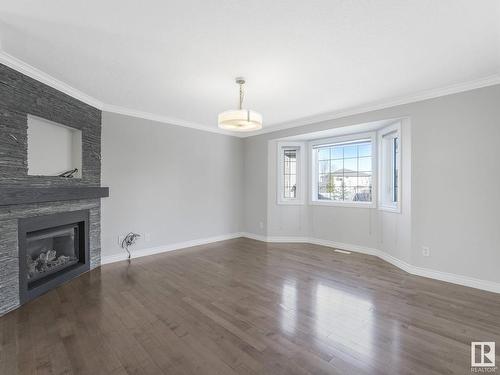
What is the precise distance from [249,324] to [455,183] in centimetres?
303

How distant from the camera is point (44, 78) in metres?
2.79

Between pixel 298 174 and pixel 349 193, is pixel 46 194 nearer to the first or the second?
pixel 298 174

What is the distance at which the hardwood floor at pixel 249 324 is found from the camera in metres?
1.69

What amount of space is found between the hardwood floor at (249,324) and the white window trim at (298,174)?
79.7 inches

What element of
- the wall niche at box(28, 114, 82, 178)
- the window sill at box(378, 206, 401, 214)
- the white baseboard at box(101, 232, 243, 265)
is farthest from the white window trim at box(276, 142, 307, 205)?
the wall niche at box(28, 114, 82, 178)

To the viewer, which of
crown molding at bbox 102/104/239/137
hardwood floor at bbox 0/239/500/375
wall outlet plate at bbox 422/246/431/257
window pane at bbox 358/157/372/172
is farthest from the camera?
window pane at bbox 358/157/372/172

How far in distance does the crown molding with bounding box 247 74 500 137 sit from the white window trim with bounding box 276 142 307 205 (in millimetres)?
469

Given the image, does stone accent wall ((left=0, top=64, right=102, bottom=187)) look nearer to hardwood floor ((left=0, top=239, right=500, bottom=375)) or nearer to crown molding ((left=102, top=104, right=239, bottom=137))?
crown molding ((left=102, top=104, right=239, bottom=137))

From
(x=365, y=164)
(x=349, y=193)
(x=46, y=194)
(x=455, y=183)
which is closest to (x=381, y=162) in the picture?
(x=365, y=164)

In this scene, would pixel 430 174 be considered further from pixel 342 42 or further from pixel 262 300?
pixel 262 300

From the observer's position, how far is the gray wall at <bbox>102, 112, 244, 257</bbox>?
3.90 metres

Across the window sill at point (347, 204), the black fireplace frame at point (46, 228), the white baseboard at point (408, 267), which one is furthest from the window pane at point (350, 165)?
the black fireplace frame at point (46, 228)

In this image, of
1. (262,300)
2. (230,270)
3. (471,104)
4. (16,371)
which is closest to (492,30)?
(471,104)

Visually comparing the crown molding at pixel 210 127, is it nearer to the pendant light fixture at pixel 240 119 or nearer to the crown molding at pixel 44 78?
the crown molding at pixel 44 78
